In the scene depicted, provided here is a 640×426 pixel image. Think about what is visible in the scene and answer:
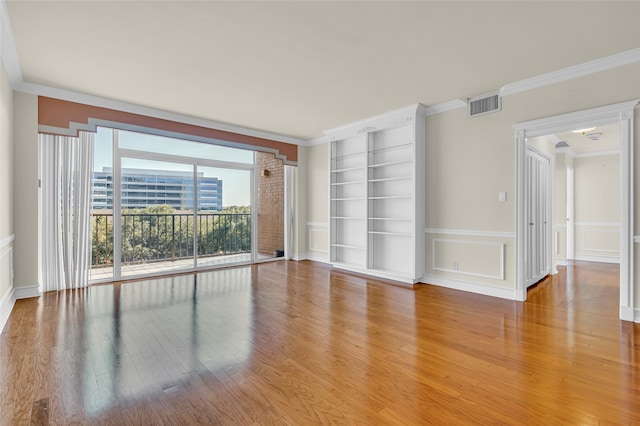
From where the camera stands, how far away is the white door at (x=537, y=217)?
443 centimetres

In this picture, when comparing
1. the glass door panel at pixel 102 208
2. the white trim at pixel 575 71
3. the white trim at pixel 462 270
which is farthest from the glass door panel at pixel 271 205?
the white trim at pixel 575 71

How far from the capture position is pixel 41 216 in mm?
4078

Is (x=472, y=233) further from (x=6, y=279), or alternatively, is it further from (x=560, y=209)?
(x=6, y=279)

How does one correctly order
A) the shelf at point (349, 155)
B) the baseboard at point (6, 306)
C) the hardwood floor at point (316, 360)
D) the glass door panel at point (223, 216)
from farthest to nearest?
the glass door panel at point (223, 216) → the shelf at point (349, 155) → the baseboard at point (6, 306) → the hardwood floor at point (316, 360)

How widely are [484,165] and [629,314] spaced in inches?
86.0

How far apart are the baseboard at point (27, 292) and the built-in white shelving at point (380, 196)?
437cm

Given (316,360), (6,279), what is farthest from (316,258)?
(6,279)

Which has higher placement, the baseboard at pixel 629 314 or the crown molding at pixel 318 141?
the crown molding at pixel 318 141

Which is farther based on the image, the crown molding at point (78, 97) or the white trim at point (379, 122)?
the white trim at point (379, 122)

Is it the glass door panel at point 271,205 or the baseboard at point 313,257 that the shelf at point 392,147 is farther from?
the baseboard at point 313,257

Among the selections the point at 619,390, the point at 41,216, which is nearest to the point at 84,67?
the point at 41,216

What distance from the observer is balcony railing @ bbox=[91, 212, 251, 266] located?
16.0 feet

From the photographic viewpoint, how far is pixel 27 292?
392 centimetres

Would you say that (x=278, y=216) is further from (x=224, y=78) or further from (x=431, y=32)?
(x=431, y=32)
